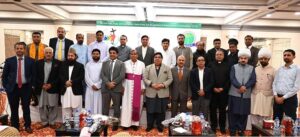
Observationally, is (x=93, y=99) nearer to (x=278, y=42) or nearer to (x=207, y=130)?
(x=207, y=130)

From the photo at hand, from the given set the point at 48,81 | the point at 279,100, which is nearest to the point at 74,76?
the point at 48,81

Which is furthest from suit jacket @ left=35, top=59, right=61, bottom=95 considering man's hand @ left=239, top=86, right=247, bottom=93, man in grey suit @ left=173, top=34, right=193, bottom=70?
man's hand @ left=239, top=86, right=247, bottom=93

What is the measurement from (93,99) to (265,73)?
3.17 meters

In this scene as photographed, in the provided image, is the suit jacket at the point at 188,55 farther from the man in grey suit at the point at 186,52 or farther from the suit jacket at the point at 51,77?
the suit jacket at the point at 51,77

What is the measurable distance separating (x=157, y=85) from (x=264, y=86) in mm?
1886

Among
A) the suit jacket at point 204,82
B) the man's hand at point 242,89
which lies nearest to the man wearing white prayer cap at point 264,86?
the man's hand at point 242,89

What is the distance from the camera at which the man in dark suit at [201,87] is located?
479cm

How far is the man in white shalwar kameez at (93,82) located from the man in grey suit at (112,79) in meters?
0.11

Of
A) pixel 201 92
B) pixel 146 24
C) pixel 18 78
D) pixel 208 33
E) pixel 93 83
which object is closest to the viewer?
pixel 18 78

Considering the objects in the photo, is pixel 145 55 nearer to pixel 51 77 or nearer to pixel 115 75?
pixel 115 75

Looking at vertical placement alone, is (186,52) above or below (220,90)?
above

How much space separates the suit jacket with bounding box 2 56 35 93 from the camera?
174 inches

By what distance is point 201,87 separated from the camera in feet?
15.8

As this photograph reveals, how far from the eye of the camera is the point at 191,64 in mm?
5578
